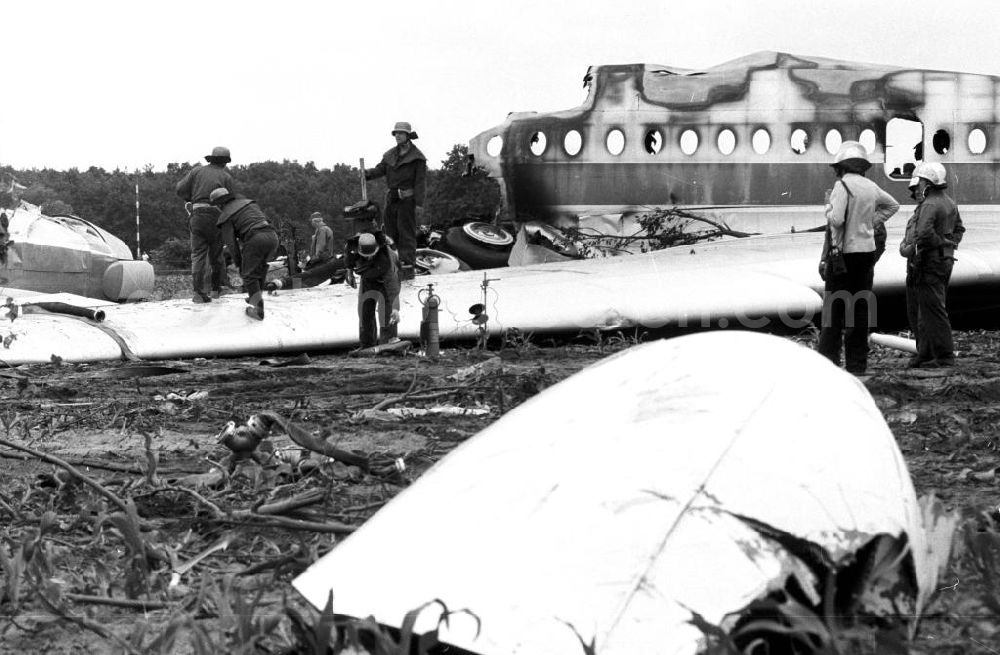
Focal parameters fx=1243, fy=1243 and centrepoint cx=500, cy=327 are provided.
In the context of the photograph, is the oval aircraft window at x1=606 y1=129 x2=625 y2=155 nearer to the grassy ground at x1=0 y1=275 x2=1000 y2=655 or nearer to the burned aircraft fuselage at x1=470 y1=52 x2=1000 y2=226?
the burned aircraft fuselage at x1=470 y1=52 x2=1000 y2=226

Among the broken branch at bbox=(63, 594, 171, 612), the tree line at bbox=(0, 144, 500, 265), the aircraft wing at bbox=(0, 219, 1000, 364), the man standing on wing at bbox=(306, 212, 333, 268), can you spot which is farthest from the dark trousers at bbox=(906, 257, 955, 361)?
the tree line at bbox=(0, 144, 500, 265)

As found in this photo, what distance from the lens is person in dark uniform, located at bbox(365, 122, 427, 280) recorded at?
13.0 m

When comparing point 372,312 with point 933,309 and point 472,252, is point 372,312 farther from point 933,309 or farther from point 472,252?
point 472,252

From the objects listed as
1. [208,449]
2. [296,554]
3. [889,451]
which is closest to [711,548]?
[889,451]

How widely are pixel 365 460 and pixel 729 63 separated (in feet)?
41.0

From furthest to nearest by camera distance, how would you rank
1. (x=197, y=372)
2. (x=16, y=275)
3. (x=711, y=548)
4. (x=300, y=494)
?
(x=16, y=275), (x=197, y=372), (x=300, y=494), (x=711, y=548)

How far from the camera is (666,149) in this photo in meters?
15.7

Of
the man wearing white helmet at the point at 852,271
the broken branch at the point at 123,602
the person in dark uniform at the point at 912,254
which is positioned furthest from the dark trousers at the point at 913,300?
the broken branch at the point at 123,602

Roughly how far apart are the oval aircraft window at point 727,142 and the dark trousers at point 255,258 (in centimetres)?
625

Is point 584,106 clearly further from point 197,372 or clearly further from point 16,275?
point 16,275

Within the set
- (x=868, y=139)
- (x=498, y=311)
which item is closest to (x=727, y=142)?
(x=868, y=139)

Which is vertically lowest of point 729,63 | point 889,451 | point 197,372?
point 197,372

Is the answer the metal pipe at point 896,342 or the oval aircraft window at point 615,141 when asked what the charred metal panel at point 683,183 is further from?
the metal pipe at point 896,342

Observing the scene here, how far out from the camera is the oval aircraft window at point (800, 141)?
15.6 metres
